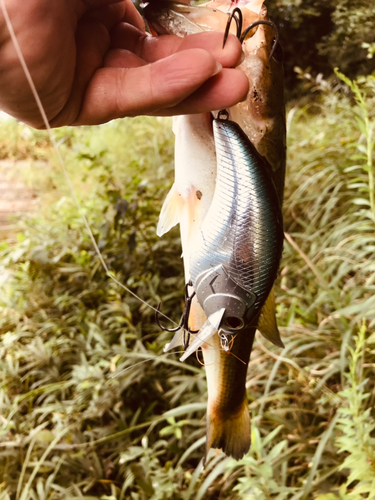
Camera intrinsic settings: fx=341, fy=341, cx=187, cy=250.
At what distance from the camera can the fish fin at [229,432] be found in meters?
0.93

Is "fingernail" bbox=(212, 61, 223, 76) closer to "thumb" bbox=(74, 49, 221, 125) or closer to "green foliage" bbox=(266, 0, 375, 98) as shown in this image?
"thumb" bbox=(74, 49, 221, 125)

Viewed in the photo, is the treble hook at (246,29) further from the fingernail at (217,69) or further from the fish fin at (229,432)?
the fish fin at (229,432)

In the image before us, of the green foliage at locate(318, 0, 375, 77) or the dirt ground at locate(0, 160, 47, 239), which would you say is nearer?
the green foliage at locate(318, 0, 375, 77)

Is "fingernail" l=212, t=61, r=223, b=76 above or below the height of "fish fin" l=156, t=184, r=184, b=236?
above

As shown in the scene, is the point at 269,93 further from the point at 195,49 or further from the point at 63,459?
the point at 63,459

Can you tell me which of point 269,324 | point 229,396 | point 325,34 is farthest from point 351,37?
point 229,396

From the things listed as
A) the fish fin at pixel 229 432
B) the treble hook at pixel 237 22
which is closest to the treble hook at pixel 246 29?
the treble hook at pixel 237 22

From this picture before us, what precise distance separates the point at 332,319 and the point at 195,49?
1.28 m

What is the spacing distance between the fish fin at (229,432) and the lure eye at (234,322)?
37 cm

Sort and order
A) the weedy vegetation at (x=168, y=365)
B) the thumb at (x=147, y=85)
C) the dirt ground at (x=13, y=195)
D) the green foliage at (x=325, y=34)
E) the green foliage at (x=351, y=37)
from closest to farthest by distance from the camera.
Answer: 1. the thumb at (x=147, y=85)
2. the weedy vegetation at (x=168, y=365)
3. the green foliage at (x=351, y=37)
4. the green foliage at (x=325, y=34)
5. the dirt ground at (x=13, y=195)

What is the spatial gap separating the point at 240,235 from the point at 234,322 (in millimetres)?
178

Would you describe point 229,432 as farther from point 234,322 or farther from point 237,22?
point 237,22

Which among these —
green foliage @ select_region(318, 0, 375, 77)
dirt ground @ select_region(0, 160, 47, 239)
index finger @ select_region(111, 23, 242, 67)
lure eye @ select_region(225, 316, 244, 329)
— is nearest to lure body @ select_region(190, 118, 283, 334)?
lure eye @ select_region(225, 316, 244, 329)

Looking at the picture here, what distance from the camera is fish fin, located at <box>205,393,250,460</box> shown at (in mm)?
→ 927
